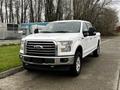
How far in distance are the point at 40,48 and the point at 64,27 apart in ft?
7.09

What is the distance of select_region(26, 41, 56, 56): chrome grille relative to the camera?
709 centimetres

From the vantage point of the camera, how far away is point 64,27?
902 centimetres

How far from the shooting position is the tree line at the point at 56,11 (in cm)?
4338

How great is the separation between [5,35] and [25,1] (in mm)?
19219

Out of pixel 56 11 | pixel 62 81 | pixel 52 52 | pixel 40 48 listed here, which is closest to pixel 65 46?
pixel 52 52

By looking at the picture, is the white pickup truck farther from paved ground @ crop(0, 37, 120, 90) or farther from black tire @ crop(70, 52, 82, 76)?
paved ground @ crop(0, 37, 120, 90)

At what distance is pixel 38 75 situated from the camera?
7918 millimetres

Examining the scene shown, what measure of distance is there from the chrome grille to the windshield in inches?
65.2

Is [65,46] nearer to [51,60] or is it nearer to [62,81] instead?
[51,60]

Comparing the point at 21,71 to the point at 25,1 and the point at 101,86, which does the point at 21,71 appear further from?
the point at 25,1

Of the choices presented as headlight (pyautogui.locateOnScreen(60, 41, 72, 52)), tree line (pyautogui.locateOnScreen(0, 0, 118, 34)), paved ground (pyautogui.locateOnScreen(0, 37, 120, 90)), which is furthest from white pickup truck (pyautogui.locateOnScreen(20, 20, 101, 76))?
tree line (pyautogui.locateOnScreen(0, 0, 118, 34))

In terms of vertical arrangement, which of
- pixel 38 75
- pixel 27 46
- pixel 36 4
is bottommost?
pixel 38 75

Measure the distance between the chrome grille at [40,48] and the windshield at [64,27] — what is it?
1.66 metres

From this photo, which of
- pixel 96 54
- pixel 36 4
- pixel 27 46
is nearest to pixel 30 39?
pixel 27 46
